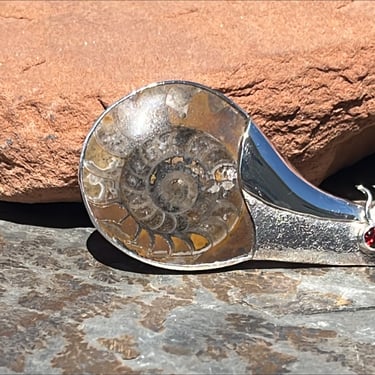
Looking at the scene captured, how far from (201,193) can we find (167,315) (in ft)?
0.76

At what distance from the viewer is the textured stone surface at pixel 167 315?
1240 millimetres

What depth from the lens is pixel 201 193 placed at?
149 cm

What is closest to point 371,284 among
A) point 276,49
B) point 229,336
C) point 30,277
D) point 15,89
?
point 229,336

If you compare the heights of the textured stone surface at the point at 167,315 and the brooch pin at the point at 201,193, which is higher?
the brooch pin at the point at 201,193

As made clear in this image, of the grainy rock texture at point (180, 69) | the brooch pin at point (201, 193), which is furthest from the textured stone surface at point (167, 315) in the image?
the grainy rock texture at point (180, 69)

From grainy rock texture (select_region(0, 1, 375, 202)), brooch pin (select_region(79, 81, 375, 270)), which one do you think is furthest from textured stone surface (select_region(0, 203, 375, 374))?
grainy rock texture (select_region(0, 1, 375, 202))

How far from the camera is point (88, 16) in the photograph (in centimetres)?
169

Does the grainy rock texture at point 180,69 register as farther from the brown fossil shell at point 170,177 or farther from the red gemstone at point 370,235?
the red gemstone at point 370,235

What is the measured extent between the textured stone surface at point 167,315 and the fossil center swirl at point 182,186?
91mm

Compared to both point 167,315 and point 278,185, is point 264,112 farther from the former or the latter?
point 167,315

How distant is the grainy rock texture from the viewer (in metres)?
1.56

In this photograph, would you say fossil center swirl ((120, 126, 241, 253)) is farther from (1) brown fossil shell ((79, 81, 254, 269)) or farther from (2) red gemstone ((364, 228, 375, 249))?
(2) red gemstone ((364, 228, 375, 249))

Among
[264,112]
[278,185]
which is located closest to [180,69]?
[264,112]

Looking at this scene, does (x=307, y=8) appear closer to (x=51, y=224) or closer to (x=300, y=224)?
(x=300, y=224)
